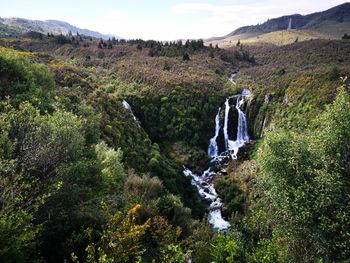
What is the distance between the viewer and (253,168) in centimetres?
4803

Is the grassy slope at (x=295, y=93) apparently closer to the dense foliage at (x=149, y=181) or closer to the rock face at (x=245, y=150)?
the dense foliage at (x=149, y=181)

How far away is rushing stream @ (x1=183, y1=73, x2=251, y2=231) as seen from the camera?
141 ft

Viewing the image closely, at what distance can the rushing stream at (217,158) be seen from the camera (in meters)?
43.0

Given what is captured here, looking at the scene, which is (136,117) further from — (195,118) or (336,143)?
(336,143)

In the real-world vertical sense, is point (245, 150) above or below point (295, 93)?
below

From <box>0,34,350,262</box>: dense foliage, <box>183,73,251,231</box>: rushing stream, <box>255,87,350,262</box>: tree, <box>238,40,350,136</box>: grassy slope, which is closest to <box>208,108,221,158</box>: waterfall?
<box>183,73,251,231</box>: rushing stream

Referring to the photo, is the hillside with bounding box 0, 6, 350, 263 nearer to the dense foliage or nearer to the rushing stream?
the dense foliage

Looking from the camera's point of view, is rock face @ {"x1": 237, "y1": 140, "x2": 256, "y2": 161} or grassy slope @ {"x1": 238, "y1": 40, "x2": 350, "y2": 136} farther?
grassy slope @ {"x1": 238, "y1": 40, "x2": 350, "y2": 136}

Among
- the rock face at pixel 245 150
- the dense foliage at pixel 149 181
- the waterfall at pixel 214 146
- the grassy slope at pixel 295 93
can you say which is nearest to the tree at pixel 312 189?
the dense foliage at pixel 149 181

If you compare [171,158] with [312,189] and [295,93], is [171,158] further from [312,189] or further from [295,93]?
[312,189]

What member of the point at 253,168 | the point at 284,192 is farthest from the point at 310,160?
the point at 253,168

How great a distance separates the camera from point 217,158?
5797cm

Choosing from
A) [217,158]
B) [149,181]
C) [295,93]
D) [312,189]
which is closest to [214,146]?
[217,158]

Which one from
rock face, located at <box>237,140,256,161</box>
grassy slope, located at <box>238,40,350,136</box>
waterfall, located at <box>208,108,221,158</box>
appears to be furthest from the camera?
waterfall, located at <box>208,108,221,158</box>
